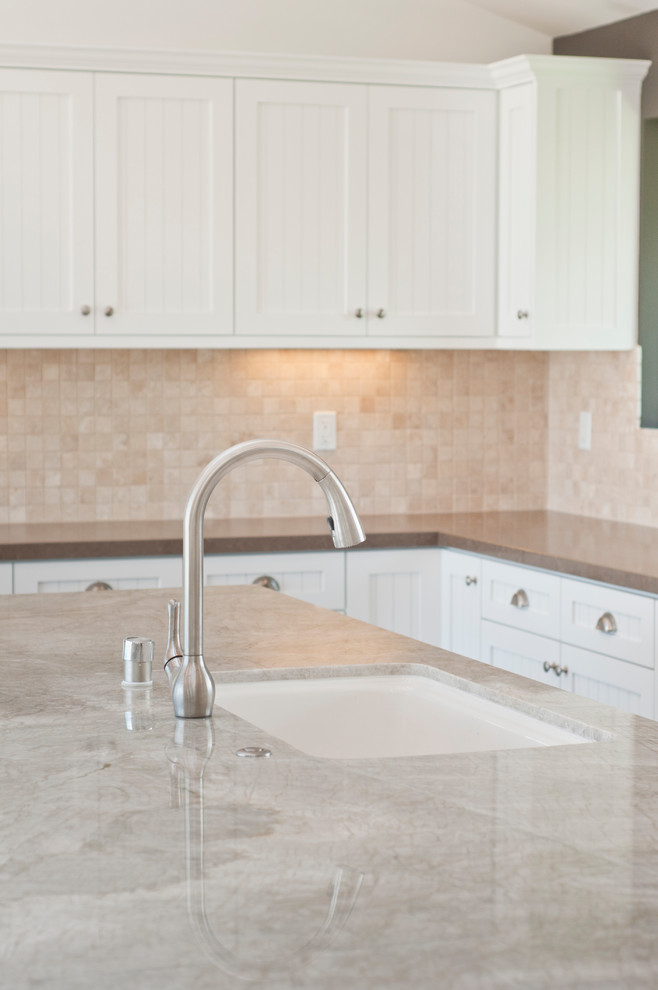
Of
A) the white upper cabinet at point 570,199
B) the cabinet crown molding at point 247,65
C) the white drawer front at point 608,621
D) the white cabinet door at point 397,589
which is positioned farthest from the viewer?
the white upper cabinet at point 570,199

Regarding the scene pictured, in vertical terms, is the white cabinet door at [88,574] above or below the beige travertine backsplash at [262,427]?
below

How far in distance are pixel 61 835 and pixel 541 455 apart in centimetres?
338

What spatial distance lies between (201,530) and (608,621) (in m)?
1.73

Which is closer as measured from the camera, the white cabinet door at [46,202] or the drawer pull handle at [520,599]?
the drawer pull handle at [520,599]

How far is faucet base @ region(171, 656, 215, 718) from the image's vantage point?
4.95ft

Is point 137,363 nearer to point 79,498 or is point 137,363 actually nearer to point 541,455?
Result: point 79,498

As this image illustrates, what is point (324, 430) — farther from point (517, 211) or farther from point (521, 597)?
point (521, 597)

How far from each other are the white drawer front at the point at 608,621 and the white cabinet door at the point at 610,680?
0.9 inches

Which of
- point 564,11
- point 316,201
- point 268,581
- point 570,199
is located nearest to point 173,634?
point 268,581

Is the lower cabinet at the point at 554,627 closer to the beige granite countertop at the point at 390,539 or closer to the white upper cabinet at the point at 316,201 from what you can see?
the beige granite countertop at the point at 390,539

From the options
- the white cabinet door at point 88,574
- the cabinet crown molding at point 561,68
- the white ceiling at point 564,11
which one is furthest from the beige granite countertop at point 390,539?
the white ceiling at point 564,11

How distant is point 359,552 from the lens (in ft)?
11.6

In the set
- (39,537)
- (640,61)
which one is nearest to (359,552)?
(39,537)

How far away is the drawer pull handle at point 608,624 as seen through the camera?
292 centimetres
